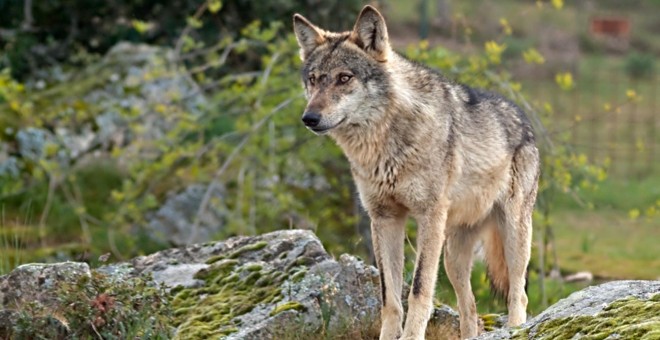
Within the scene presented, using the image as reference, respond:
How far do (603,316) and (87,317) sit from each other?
258 cm

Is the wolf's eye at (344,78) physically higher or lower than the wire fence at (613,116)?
lower

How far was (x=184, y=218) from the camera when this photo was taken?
12.4m

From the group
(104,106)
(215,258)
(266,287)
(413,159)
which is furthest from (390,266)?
(104,106)

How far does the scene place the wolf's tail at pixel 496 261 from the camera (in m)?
7.28

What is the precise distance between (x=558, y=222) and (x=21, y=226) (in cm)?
755

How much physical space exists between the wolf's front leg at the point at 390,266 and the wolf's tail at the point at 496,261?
2.90 feet

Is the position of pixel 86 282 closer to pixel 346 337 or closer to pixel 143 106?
pixel 346 337

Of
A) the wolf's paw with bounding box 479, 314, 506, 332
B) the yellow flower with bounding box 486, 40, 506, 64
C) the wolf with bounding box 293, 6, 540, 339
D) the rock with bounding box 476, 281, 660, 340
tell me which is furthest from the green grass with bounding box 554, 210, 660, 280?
the rock with bounding box 476, 281, 660, 340

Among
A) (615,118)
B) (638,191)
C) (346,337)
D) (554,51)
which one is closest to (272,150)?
(346,337)

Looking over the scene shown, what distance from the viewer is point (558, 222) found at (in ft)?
52.2

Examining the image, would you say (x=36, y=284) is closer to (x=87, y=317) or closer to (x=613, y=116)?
(x=87, y=317)

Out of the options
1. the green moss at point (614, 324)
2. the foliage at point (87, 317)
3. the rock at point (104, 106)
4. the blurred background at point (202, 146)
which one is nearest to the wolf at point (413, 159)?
the blurred background at point (202, 146)

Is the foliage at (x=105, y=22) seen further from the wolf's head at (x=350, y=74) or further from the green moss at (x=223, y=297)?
the green moss at (x=223, y=297)

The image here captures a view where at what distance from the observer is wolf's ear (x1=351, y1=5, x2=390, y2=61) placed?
6.62m
